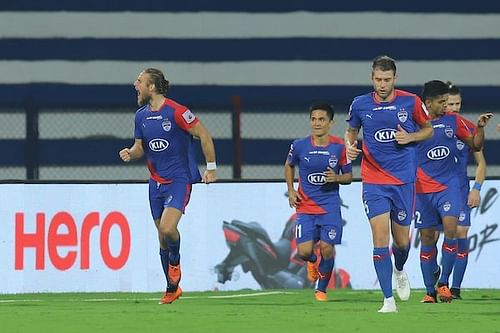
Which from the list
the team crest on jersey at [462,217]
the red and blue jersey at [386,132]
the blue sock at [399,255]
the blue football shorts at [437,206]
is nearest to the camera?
the red and blue jersey at [386,132]

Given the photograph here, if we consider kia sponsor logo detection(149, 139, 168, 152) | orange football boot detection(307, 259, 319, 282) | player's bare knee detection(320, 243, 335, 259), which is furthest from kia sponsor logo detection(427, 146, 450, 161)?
kia sponsor logo detection(149, 139, 168, 152)

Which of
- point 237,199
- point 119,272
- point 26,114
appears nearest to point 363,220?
point 237,199

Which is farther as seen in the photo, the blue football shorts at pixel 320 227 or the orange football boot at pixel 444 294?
the blue football shorts at pixel 320 227

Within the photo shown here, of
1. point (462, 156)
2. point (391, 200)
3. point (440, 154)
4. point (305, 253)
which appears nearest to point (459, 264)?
point (462, 156)

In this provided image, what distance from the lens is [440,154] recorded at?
1571 centimetres

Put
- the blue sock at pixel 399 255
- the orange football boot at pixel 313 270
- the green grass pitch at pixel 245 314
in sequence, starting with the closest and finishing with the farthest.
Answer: the green grass pitch at pixel 245 314 → the blue sock at pixel 399 255 → the orange football boot at pixel 313 270

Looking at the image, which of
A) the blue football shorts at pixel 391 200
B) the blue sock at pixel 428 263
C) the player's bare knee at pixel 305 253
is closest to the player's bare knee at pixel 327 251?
the player's bare knee at pixel 305 253

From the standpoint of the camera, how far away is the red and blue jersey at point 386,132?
13.9m

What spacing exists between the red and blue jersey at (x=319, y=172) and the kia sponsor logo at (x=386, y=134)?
2.75m

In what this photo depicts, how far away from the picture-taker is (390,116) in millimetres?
13930

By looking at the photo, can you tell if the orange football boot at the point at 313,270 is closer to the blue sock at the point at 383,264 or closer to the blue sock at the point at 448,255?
the blue sock at the point at 448,255

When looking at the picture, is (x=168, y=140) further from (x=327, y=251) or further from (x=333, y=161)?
(x=327, y=251)

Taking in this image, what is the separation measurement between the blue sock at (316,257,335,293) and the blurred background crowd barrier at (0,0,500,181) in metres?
4.25

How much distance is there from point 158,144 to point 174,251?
970 millimetres
